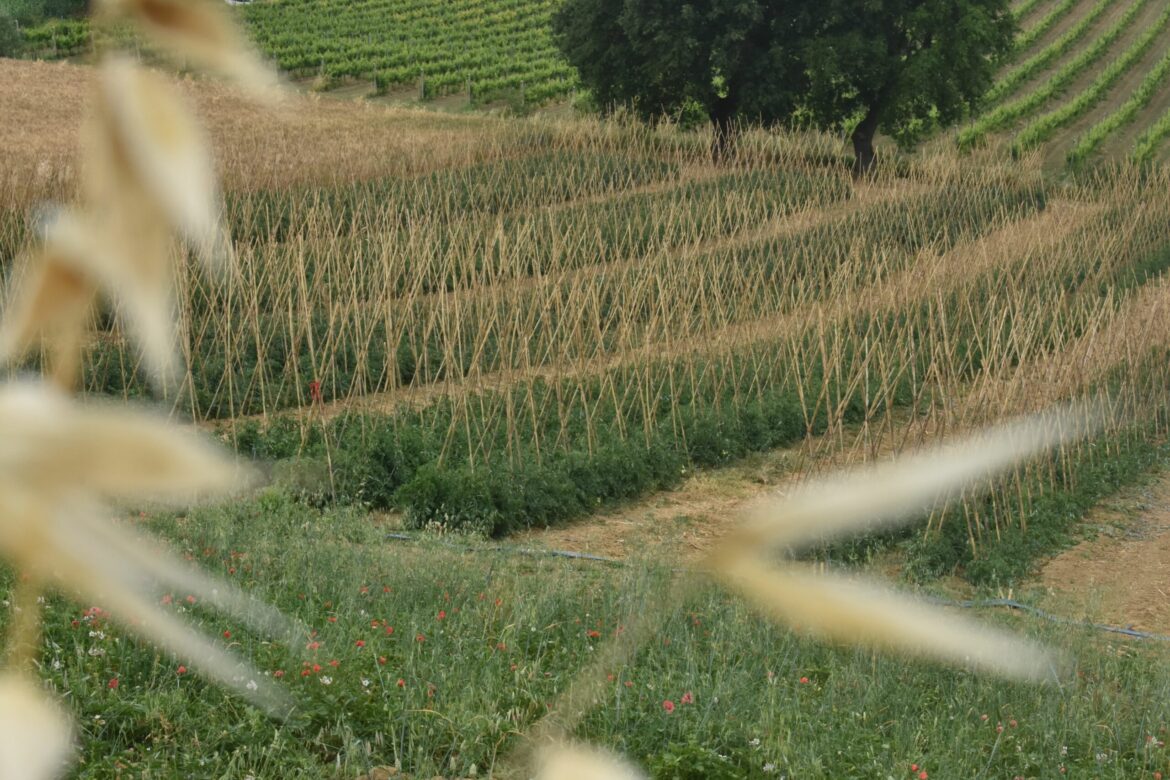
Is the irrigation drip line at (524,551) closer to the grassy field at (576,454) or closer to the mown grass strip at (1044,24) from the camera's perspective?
the grassy field at (576,454)

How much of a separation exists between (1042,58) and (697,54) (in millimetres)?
16156

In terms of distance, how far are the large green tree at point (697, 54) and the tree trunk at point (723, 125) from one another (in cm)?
2

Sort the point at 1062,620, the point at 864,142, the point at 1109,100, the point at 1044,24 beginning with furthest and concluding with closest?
the point at 1044,24 → the point at 1109,100 → the point at 864,142 → the point at 1062,620

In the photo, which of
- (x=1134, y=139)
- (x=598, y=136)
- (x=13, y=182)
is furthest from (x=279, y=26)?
(x=13, y=182)

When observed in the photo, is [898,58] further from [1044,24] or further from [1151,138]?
[1044,24]

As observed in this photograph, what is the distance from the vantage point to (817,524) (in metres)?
0.19

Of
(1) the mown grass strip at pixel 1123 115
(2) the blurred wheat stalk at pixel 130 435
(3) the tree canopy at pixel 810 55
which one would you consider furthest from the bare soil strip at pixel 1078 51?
(2) the blurred wheat stalk at pixel 130 435

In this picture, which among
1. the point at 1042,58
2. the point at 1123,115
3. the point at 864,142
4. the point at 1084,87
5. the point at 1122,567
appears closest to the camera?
the point at 1122,567

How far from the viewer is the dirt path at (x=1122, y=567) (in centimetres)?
559

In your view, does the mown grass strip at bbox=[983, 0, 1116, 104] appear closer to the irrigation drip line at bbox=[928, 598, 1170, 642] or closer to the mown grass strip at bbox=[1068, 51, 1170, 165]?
the mown grass strip at bbox=[1068, 51, 1170, 165]

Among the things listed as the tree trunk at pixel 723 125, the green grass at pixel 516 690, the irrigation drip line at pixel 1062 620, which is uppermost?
the tree trunk at pixel 723 125

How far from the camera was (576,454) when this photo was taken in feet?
22.6

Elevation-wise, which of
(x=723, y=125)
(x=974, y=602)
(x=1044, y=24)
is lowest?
(x=974, y=602)

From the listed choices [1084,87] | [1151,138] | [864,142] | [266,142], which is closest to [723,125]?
[864,142]
